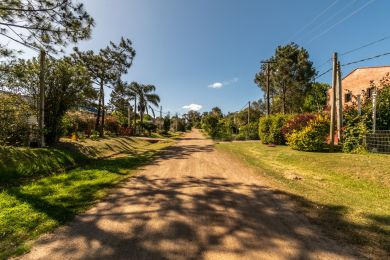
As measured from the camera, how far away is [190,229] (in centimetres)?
457

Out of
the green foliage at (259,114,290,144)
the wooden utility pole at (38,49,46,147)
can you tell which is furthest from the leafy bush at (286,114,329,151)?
the wooden utility pole at (38,49,46,147)

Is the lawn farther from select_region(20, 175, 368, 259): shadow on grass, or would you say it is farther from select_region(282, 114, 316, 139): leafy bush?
select_region(282, 114, 316, 139): leafy bush

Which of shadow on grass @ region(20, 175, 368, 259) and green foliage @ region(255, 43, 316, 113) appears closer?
shadow on grass @ region(20, 175, 368, 259)

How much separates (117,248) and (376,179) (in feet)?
28.7

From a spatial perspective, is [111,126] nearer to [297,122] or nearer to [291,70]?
[297,122]

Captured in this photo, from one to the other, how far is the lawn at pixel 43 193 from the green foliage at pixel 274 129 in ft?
46.8

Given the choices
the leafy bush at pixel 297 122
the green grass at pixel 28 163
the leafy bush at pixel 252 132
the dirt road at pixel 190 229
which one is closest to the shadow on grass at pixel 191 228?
the dirt road at pixel 190 229

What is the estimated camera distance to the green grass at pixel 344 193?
439cm

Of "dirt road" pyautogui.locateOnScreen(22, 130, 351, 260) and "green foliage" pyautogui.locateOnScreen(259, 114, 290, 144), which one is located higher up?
"green foliage" pyautogui.locateOnScreen(259, 114, 290, 144)

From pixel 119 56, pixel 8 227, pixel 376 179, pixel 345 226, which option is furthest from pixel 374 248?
pixel 119 56

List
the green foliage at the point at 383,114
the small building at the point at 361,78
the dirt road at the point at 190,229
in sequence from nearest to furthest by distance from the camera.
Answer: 1. the dirt road at the point at 190,229
2. the green foliage at the point at 383,114
3. the small building at the point at 361,78

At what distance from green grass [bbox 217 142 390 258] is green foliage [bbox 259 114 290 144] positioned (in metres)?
8.28

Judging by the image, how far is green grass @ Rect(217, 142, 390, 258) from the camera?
439 centimetres

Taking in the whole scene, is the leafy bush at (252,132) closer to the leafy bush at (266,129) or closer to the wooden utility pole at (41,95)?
the leafy bush at (266,129)
